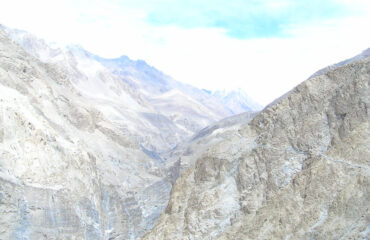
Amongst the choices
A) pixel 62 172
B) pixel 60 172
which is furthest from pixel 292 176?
pixel 62 172

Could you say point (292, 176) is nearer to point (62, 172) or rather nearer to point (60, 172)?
point (60, 172)

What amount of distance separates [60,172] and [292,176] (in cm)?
5912

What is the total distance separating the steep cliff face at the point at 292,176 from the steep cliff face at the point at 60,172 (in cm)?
4690

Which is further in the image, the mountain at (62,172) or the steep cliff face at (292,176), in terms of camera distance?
the mountain at (62,172)

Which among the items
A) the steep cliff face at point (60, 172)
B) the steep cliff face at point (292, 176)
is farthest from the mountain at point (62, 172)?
the steep cliff face at point (292, 176)

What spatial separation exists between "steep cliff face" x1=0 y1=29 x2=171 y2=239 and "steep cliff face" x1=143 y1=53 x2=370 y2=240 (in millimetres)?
46904

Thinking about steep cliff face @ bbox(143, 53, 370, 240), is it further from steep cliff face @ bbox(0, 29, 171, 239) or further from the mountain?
the mountain

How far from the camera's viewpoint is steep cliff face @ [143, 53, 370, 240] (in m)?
17.7

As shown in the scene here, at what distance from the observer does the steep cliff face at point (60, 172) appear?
218ft

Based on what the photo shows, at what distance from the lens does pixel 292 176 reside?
2111 cm

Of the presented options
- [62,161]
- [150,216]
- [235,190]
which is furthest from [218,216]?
[150,216]

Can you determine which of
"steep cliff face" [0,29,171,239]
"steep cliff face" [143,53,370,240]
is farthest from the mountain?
"steep cliff face" [143,53,370,240]

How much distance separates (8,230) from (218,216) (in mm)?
48497

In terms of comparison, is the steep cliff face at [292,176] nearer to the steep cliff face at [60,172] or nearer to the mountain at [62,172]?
the steep cliff face at [60,172]
